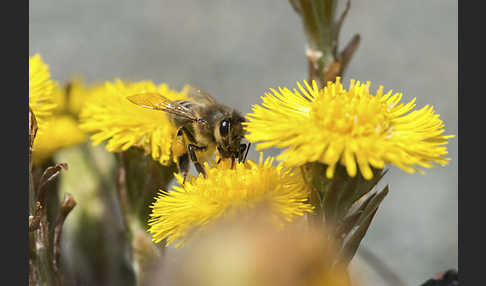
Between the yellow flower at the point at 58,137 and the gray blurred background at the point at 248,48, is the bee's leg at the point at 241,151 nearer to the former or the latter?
the yellow flower at the point at 58,137

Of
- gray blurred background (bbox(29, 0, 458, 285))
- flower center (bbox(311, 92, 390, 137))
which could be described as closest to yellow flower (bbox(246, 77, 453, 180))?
flower center (bbox(311, 92, 390, 137))

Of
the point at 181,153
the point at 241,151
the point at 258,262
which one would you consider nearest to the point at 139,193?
the point at 181,153

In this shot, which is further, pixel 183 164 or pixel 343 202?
pixel 183 164

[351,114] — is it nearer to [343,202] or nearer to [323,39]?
[343,202]

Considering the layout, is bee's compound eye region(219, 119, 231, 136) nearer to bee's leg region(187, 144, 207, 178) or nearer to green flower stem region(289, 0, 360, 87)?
bee's leg region(187, 144, 207, 178)

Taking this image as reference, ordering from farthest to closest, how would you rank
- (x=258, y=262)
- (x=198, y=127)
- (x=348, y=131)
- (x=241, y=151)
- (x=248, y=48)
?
(x=248, y=48)
(x=198, y=127)
(x=241, y=151)
(x=348, y=131)
(x=258, y=262)
